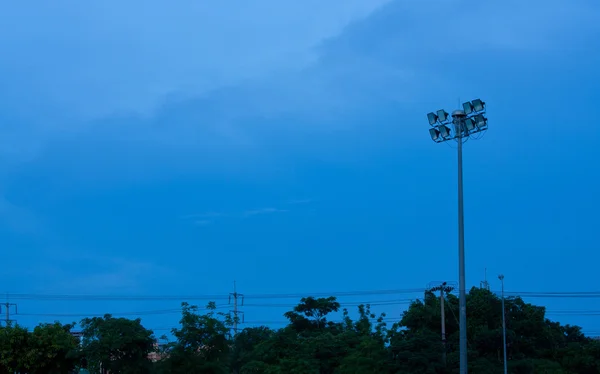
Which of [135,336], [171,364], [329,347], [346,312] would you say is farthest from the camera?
[346,312]

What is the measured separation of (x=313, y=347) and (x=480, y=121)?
92.5ft

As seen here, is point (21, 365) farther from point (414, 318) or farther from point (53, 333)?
point (414, 318)

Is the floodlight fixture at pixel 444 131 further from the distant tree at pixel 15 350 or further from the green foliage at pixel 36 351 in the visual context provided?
the distant tree at pixel 15 350

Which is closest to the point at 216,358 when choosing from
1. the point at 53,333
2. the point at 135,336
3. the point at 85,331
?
the point at 135,336

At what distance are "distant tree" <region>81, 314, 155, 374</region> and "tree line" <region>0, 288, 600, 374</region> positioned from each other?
53 mm

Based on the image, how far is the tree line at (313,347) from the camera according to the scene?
101 ft

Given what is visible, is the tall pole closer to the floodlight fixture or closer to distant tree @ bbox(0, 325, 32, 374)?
the floodlight fixture

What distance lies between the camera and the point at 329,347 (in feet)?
155

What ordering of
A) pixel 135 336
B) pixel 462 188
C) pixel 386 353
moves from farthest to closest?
pixel 386 353
pixel 135 336
pixel 462 188

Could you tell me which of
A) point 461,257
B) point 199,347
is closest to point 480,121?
point 461,257

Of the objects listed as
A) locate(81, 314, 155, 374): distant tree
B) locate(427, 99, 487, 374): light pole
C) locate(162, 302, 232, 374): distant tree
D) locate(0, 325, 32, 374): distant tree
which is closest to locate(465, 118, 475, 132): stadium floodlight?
locate(427, 99, 487, 374): light pole

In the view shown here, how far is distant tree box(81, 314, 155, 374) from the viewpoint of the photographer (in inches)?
1446

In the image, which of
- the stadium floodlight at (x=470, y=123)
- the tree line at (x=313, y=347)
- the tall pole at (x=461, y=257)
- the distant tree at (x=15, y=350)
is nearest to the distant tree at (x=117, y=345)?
the tree line at (x=313, y=347)

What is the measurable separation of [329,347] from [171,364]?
63.1 feet
